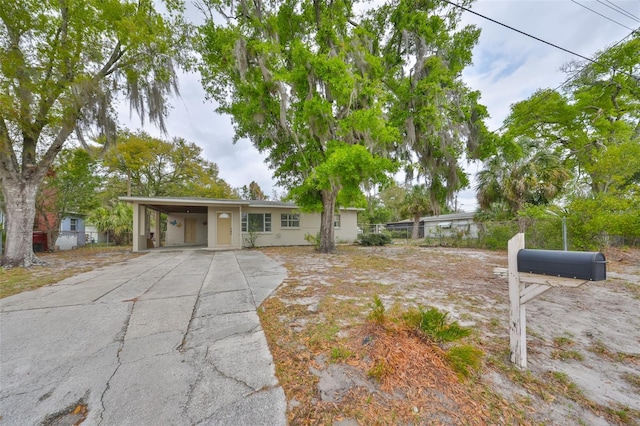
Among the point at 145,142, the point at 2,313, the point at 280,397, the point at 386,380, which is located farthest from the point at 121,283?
the point at 145,142

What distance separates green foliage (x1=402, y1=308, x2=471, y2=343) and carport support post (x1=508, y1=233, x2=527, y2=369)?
1.17ft

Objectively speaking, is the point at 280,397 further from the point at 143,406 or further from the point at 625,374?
the point at 625,374

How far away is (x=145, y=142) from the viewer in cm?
1783

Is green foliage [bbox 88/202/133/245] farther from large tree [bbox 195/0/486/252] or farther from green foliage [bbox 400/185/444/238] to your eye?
green foliage [bbox 400/185/444/238]

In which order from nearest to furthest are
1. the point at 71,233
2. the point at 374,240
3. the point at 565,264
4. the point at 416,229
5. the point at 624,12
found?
the point at 565,264, the point at 624,12, the point at 71,233, the point at 374,240, the point at 416,229

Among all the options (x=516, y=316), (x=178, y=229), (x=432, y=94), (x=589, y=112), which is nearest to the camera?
(x=516, y=316)

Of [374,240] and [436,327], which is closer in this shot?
[436,327]

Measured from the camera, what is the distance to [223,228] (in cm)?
1332

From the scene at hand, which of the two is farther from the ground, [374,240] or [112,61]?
[112,61]

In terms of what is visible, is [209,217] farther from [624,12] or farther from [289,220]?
[624,12]

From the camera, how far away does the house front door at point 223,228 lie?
43.1 ft

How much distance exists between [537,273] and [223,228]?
13626 millimetres

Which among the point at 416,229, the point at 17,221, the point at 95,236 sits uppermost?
the point at 17,221

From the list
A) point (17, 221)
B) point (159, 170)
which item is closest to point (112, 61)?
point (17, 221)
